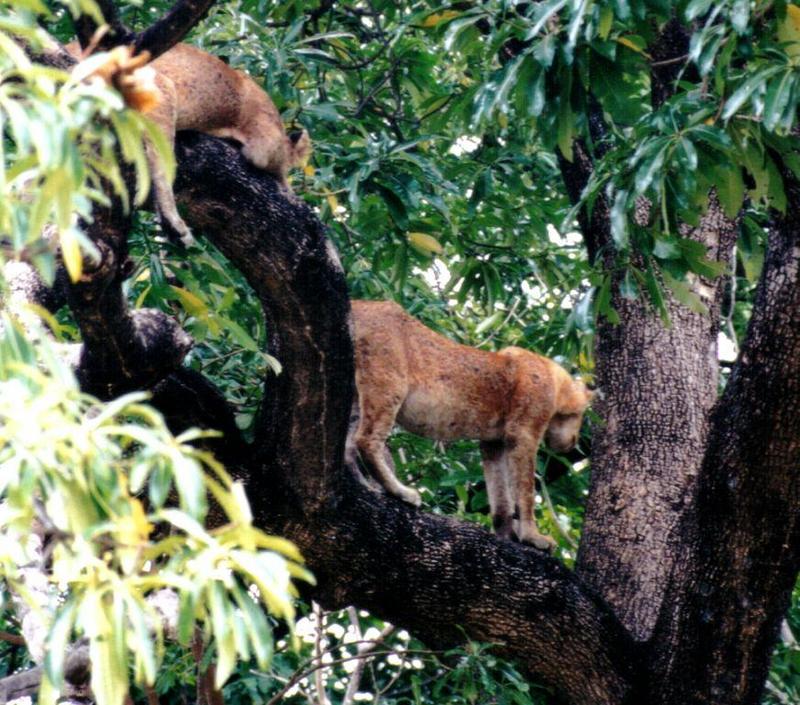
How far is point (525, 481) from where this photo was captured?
691cm

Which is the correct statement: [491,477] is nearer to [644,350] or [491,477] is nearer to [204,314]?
[644,350]

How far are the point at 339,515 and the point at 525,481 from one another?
1.94 metres

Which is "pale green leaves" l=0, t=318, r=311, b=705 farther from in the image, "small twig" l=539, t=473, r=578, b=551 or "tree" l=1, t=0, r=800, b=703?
"small twig" l=539, t=473, r=578, b=551

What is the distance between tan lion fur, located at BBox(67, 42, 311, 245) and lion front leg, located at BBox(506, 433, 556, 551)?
6.05 feet

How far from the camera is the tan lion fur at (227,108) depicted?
5.75 meters

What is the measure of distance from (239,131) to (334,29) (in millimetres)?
1736

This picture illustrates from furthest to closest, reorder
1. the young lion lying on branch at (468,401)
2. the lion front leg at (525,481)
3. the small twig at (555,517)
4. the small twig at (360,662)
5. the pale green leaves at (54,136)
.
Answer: the small twig at (555,517) → the lion front leg at (525,481) → the young lion lying on branch at (468,401) → the small twig at (360,662) → the pale green leaves at (54,136)

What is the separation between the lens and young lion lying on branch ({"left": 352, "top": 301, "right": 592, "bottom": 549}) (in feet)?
20.8

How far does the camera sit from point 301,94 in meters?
6.91

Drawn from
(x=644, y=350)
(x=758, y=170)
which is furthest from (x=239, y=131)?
(x=758, y=170)

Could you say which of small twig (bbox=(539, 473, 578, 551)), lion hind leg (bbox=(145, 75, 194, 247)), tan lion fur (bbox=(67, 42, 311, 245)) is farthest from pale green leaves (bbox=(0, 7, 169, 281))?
small twig (bbox=(539, 473, 578, 551))

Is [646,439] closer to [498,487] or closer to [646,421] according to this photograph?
[646,421]

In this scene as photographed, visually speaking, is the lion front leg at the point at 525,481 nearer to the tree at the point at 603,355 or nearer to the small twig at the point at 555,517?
the small twig at the point at 555,517

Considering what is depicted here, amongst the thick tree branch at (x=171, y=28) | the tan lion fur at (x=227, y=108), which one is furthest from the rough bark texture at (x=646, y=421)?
the thick tree branch at (x=171, y=28)
